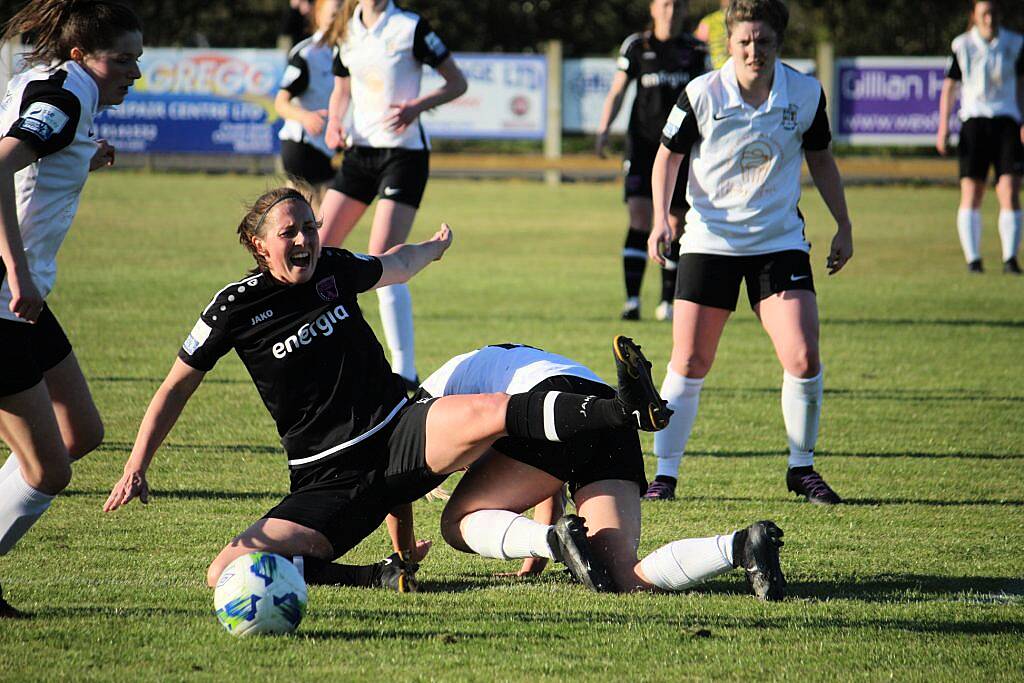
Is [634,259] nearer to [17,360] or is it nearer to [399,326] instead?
[399,326]

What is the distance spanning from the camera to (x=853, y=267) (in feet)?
47.9

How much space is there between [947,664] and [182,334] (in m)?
7.30

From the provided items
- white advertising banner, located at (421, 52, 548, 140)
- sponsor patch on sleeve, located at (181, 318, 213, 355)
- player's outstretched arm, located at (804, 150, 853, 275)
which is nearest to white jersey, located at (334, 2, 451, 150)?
player's outstretched arm, located at (804, 150, 853, 275)

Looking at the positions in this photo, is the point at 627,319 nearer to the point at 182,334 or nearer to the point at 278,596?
the point at 182,334

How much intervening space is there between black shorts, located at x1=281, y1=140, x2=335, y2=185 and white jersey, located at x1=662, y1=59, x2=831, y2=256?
5588 mm

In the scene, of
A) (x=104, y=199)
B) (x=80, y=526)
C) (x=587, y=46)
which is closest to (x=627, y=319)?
(x=80, y=526)

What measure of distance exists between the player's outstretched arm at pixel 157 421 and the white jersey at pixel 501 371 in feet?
2.94

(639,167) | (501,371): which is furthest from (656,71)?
(501,371)

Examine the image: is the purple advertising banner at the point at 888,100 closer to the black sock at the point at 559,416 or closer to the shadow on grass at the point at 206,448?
the shadow on grass at the point at 206,448

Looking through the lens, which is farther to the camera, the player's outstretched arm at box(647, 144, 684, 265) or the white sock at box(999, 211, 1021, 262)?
A: the white sock at box(999, 211, 1021, 262)

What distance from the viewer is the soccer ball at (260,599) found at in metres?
3.86

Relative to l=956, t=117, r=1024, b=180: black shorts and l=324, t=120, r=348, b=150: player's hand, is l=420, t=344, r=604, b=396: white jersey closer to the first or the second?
l=324, t=120, r=348, b=150: player's hand

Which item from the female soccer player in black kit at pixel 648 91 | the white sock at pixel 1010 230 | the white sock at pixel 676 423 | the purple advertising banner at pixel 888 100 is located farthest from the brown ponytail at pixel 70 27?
the purple advertising banner at pixel 888 100

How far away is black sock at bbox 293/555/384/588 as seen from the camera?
14.6 ft
